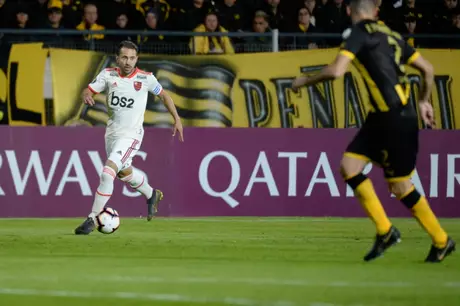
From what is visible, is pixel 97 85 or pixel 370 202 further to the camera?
pixel 97 85

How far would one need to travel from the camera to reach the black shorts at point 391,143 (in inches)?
407

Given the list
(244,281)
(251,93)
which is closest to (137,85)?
(251,93)

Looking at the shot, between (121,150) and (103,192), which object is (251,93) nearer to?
(121,150)

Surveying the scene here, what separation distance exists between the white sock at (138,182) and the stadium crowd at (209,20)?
11.1 ft

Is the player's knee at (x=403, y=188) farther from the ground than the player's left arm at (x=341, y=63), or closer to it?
closer to it

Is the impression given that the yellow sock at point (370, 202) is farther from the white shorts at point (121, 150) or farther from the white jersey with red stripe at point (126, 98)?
the white jersey with red stripe at point (126, 98)

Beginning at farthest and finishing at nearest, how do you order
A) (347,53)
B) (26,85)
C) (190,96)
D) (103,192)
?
(190,96)
(26,85)
(103,192)
(347,53)

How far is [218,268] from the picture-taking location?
32.7ft

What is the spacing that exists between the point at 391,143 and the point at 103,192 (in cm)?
493

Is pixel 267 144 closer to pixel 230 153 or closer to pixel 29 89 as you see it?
pixel 230 153

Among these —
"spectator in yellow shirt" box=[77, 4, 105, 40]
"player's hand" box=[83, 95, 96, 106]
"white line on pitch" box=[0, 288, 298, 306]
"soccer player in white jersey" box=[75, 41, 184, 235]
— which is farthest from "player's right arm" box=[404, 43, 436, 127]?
"spectator in yellow shirt" box=[77, 4, 105, 40]

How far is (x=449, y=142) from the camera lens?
18.6m

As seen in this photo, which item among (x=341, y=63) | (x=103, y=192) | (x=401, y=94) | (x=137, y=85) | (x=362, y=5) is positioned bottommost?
(x=103, y=192)

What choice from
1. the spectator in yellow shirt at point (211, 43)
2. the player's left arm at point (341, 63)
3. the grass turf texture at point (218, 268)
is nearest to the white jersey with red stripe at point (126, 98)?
the grass turf texture at point (218, 268)
